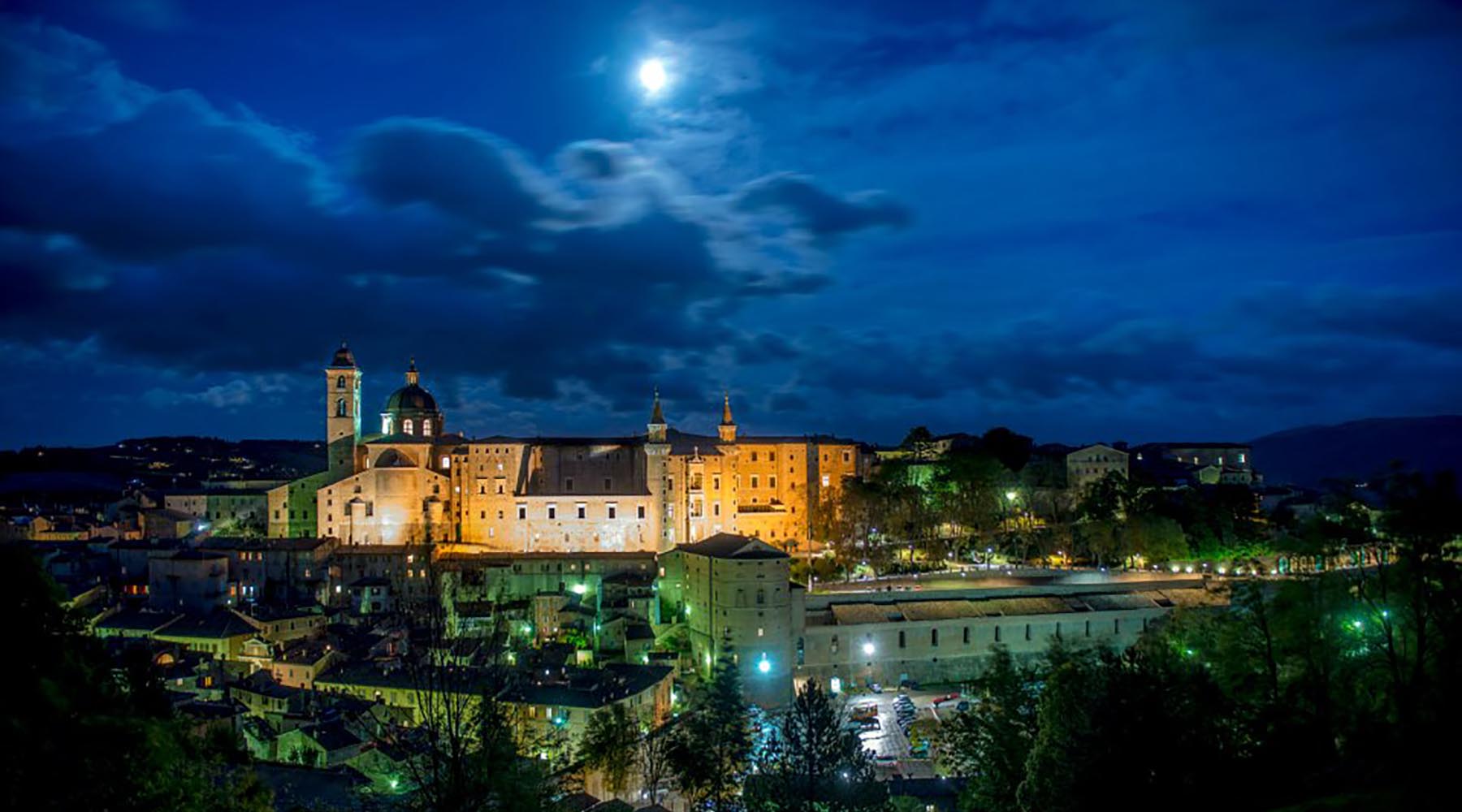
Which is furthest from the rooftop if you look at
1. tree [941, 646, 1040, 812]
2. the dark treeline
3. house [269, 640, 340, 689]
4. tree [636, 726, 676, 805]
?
the dark treeline

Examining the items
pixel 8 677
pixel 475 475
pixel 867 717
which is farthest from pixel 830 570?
pixel 8 677

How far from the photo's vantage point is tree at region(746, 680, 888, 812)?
18.4m

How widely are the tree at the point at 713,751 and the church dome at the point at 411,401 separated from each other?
1396 inches

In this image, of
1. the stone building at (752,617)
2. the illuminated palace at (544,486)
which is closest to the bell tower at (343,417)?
the illuminated palace at (544,486)

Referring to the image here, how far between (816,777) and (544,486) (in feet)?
123

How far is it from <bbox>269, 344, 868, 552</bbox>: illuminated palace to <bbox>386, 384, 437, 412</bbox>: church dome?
0.23 feet

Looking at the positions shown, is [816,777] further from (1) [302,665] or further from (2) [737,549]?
(1) [302,665]

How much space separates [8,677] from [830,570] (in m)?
41.1

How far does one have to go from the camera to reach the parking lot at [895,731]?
28.0 meters

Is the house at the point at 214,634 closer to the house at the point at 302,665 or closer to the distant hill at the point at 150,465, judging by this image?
the house at the point at 302,665

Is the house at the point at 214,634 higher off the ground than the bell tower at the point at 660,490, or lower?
lower

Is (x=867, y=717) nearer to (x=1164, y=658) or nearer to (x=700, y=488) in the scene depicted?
(x=1164, y=658)

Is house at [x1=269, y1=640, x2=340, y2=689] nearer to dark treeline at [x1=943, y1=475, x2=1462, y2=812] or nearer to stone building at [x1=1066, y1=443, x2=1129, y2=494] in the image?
dark treeline at [x1=943, y1=475, x2=1462, y2=812]

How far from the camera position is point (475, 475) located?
176ft
